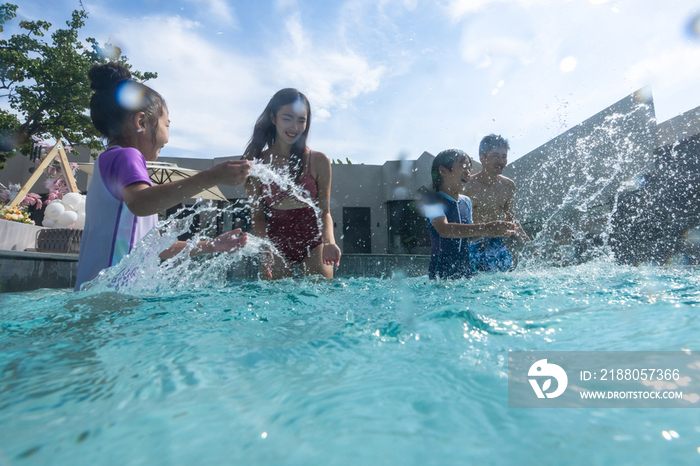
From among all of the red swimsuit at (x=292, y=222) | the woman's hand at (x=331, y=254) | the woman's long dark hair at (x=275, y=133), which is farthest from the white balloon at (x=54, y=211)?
the woman's hand at (x=331, y=254)

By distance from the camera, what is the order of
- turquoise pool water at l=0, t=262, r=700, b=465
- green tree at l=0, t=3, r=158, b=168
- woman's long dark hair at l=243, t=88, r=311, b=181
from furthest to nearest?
green tree at l=0, t=3, r=158, b=168, woman's long dark hair at l=243, t=88, r=311, b=181, turquoise pool water at l=0, t=262, r=700, b=465

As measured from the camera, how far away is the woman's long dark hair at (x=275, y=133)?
312 centimetres

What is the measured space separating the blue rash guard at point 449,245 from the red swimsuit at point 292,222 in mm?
1076

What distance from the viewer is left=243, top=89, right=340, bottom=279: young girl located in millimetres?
3156

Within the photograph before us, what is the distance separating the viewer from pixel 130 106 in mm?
1975

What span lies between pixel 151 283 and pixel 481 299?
1901mm

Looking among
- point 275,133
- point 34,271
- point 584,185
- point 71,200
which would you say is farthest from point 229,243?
point 584,185

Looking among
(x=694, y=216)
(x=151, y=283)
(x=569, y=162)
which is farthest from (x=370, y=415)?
(x=569, y=162)

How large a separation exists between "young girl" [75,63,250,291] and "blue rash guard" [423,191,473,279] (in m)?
1.96

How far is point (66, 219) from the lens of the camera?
6.29 m

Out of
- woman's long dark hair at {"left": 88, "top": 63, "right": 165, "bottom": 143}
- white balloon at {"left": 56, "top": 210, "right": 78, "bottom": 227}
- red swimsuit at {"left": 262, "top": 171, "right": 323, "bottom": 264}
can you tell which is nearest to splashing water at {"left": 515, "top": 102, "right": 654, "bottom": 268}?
red swimsuit at {"left": 262, "top": 171, "right": 323, "bottom": 264}

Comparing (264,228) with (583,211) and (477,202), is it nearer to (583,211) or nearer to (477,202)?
(477,202)

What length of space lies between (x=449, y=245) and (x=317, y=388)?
288 cm

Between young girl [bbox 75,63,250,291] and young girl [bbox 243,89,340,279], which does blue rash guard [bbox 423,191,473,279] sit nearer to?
young girl [bbox 243,89,340,279]
